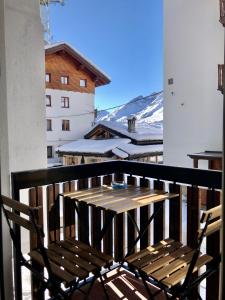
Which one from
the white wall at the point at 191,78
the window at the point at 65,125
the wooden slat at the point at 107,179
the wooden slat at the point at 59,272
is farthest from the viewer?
the window at the point at 65,125

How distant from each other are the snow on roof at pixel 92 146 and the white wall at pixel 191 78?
3.19m

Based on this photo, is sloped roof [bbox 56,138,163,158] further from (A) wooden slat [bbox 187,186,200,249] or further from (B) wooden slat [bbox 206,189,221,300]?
(B) wooden slat [bbox 206,189,221,300]

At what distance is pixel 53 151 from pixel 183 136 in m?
7.89

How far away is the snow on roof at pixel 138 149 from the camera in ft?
39.2

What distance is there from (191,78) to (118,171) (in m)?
7.04

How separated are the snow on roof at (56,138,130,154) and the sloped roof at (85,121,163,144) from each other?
388mm

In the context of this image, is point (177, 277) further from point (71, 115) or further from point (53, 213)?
point (71, 115)

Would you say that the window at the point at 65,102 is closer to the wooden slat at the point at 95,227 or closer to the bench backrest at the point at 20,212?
the wooden slat at the point at 95,227

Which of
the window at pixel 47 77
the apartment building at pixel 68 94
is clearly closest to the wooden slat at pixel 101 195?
the apartment building at pixel 68 94

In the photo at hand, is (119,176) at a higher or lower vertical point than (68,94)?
lower

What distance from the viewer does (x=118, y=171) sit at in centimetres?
272

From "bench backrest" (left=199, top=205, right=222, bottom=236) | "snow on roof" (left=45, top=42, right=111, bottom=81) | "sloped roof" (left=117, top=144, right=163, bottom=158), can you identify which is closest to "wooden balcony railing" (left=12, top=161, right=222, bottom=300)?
"bench backrest" (left=199, top=205, right=222, bottom=236)

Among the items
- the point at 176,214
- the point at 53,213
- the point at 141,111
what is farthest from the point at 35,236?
the point at 141,111

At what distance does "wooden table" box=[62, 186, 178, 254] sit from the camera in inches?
75.4
